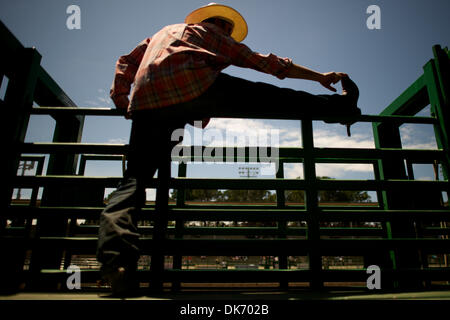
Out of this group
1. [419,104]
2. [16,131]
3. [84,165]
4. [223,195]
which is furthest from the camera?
[223,195]

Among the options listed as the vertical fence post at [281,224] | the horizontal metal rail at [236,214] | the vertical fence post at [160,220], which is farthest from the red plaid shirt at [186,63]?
the vertical fence post at [281,224]

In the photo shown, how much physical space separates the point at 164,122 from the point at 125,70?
717 millimetres

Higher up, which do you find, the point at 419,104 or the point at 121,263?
the point at 419,104

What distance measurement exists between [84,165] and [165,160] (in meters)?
2.52

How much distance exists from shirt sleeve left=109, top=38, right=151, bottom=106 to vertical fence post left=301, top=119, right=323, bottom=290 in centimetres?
149

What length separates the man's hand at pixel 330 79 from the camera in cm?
221

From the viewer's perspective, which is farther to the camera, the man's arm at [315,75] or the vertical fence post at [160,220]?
the man's arm at [315,75]

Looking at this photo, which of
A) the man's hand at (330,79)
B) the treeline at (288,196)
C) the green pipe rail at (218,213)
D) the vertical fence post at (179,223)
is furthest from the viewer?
the treeline at (288,196)

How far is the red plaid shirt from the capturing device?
1683 mm

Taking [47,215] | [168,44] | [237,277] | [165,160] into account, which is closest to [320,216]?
[237,277]

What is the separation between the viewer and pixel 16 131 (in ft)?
6.77

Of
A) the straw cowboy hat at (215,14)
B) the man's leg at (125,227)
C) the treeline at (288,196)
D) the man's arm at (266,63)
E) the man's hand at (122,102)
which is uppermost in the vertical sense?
the treeline at (288,196)

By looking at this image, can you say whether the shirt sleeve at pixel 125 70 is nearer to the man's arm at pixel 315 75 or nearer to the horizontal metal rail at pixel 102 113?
the horizontal metal rail at pixel 102 113
